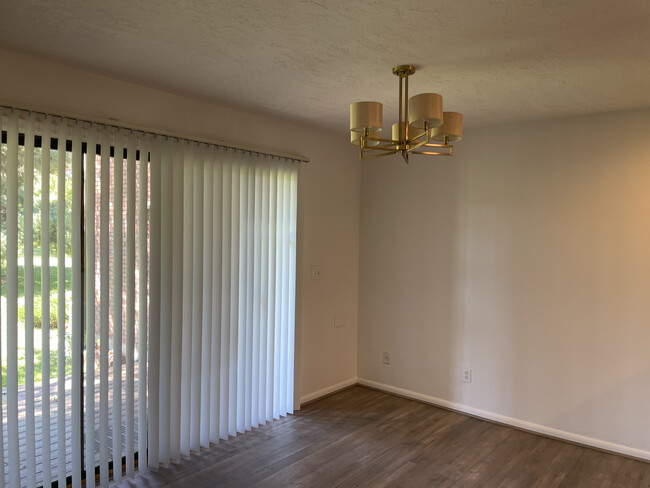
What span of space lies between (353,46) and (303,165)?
1.79 m

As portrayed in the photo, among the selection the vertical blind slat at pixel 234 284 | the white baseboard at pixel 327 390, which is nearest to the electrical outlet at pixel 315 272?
the vertical blind slat at pixel 234 284

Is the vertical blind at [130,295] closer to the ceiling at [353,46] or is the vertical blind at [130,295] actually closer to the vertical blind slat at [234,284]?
the vertical blind slat at [234,284]

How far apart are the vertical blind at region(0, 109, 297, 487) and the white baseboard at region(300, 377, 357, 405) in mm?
454

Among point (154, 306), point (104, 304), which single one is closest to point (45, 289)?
point (104, 304)

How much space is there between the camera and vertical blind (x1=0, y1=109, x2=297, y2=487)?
2398 mm

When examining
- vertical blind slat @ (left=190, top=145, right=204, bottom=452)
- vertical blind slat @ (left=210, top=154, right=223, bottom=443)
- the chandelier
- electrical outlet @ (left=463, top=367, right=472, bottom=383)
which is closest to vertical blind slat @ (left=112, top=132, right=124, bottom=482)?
vertical blind slat @ (left=190, top=145, right=204, bottom=452)

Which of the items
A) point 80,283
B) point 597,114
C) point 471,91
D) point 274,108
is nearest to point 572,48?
point 471,91

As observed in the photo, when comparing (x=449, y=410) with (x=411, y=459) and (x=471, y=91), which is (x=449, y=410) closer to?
(x=411, y=459)

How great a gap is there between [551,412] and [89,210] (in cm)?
355

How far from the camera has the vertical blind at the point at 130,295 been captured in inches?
94.4

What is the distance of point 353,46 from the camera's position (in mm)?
2211

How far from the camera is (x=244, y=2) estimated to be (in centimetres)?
180

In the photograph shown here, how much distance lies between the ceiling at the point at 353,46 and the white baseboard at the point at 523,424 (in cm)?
239

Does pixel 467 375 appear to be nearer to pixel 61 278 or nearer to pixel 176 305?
pixel 176 305
